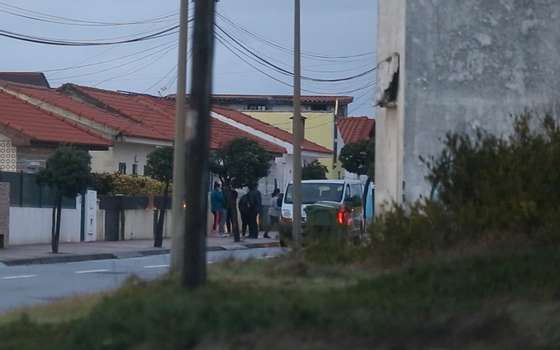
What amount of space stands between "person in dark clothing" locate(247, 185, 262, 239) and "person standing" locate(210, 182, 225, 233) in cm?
132

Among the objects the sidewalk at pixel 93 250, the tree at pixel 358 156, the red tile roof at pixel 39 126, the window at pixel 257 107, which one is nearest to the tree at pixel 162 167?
the sidewalk at pixel 93 250

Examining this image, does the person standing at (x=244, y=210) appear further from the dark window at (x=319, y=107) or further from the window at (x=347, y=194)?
the dark window at (x=319, y=107)

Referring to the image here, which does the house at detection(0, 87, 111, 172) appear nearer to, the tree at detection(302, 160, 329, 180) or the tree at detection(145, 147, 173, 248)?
the tree at detection(145, 147, 173, 248)

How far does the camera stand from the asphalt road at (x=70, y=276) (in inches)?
733

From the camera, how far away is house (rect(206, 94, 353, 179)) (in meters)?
66.1

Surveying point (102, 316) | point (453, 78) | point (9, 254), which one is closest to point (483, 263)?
point (102, 316)

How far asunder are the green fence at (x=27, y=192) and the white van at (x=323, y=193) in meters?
6.41

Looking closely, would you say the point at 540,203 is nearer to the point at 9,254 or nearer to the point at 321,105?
the point at 9,254

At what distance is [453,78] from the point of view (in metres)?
20.7

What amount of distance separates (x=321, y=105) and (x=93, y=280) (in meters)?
60.2

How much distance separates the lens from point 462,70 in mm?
20656

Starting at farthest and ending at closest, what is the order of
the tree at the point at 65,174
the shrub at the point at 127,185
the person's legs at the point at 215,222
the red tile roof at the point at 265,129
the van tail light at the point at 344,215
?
1. the red tile roof at the point at 265,129
2. the person's legs at the point at 215,222
3. the shrub at the point at 127,185
4. the tree at the point at 65,174
5. the van tail light at the point at 344,215

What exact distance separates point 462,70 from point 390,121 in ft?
5.46

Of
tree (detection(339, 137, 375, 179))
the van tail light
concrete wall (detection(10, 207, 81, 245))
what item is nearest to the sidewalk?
concrete wall (detection(10, 207, 81, 245))
